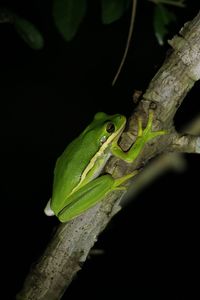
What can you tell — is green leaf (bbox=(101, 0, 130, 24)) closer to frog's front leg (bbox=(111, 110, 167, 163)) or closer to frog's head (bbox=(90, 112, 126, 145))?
frog's head (bbox=(90, 112, 126, 145))

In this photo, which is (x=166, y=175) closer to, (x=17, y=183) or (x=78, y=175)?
(x=78, y=175)

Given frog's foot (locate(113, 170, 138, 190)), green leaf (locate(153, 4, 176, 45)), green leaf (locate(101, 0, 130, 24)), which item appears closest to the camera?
frog's foot (locate(113, 170, 138, 190))

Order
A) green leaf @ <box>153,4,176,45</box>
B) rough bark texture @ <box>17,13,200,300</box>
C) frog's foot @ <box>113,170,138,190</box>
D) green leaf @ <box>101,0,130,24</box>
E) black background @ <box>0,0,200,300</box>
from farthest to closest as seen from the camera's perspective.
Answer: black background @ <box>0,0,200,300</box>, green leaf @ <box>153,4,176,45</box>, green leaf @ <box>101,0,130,24</box>, frog's foot @ <box>113,170,138,190</box>, rough bark texture @ <box>17,13,200,300</box>

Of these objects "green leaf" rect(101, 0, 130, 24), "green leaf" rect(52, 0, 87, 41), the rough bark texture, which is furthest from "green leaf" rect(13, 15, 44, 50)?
the rough bark texture

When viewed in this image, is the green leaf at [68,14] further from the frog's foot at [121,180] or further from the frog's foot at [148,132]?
the frog's foot at [121,180]

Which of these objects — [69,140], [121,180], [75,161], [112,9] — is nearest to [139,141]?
[121,180]

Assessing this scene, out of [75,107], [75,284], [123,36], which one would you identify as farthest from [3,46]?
[75,284]
